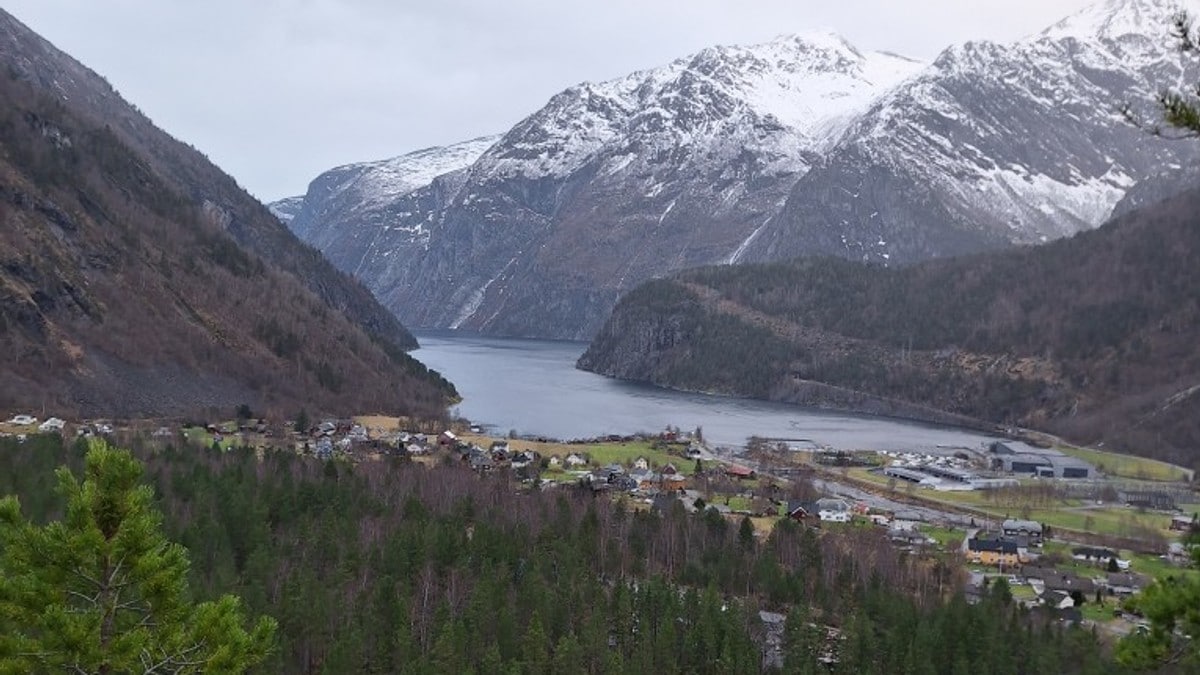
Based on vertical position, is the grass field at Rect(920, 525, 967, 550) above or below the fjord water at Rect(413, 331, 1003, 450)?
below

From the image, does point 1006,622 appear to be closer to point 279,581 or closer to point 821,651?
point 821,651

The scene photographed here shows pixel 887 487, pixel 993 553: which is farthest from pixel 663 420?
pixel 993 553

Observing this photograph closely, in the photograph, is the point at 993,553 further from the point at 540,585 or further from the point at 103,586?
the point at 103,586

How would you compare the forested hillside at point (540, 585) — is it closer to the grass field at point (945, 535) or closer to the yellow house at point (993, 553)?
the yellow house at point (993, 553)

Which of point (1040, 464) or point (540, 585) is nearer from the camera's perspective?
point (540, 585)

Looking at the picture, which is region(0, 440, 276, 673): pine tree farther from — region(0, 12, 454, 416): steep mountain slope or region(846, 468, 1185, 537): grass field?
region(0, 12, 454, 416): steep mountain slope

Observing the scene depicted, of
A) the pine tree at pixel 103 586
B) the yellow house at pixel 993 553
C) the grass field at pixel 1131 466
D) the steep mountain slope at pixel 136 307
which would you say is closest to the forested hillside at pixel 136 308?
the steep mountain slope at pixel 136 307

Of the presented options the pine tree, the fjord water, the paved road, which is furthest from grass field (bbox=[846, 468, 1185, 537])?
the pine tree
